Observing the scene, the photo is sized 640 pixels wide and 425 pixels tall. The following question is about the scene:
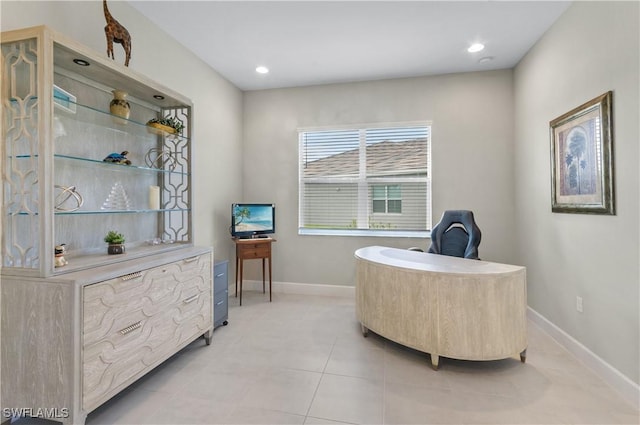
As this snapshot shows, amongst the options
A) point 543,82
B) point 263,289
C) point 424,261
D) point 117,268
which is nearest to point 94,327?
point 117,268

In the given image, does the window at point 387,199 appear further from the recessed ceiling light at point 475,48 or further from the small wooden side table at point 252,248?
the recessed ceiling light at point 475,48

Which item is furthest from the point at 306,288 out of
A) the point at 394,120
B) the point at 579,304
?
the point at 579,304

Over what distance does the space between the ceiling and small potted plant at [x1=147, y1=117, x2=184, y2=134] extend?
Answer: 0.90 metres

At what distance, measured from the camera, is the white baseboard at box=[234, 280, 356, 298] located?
13.5ft

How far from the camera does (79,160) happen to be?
2.00 meters

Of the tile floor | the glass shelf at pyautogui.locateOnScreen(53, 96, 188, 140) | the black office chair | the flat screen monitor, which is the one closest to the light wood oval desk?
the tile floor

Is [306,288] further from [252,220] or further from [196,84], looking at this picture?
[196,84]

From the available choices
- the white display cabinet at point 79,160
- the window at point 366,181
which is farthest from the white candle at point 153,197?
the window at point 366,181

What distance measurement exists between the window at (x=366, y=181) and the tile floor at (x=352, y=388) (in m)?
1.73

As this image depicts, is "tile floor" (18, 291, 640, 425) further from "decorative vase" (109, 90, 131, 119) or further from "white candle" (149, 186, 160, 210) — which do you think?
"decorative vase" (109, 90, 131, 119)

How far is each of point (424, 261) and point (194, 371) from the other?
6.57 ft

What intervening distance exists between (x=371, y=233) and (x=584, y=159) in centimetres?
231

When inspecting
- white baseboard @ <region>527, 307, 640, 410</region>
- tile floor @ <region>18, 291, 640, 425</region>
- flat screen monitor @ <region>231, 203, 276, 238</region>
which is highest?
flat screen monitor @ <region>231, 203, 276, 238</region>

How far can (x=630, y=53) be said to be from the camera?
1.92 meters
